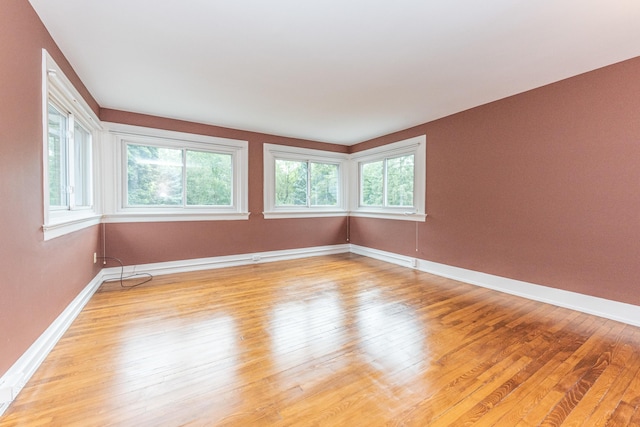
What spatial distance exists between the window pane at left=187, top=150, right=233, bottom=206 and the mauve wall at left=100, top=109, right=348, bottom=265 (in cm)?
34

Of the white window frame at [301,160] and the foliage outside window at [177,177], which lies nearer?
the foliage outside window at [177,177]

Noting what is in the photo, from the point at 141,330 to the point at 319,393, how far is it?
1635 millimetres

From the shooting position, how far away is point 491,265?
11.0 ft

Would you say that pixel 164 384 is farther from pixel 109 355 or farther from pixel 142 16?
pixel 142 16

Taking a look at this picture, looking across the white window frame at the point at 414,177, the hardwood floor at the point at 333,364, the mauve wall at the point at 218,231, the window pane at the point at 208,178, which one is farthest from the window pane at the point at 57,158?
the white window frame at the point at 414,177

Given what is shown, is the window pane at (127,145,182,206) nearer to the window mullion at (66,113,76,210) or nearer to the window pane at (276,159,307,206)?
the window mullion at (66,113,76,210)

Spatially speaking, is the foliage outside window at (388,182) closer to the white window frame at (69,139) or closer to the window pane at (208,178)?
the window pane at (208,178)

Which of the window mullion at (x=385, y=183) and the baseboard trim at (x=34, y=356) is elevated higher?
the window mullion at (x=385, y=183)

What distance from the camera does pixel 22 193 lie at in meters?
1.61

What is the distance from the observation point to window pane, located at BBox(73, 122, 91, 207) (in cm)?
293

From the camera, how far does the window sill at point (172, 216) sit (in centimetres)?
370

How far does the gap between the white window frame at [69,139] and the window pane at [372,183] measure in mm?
4264

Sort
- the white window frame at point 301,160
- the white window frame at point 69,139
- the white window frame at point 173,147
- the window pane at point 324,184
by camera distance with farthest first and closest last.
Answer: the window pane at point 324,184, the white window frame at point 301,160, the white window frame at point 173,147, the white window frame at point 69,139

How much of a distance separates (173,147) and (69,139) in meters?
1.49
